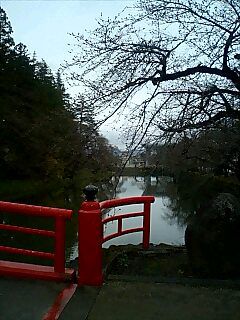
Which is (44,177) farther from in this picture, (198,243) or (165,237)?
(198,243)

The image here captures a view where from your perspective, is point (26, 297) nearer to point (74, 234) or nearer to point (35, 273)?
point (35, 273)

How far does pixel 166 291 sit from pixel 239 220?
4.39ft

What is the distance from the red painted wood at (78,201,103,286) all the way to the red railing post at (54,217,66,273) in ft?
0.81

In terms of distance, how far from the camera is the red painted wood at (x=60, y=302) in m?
3.20

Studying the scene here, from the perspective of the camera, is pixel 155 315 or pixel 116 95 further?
pixel 116 95

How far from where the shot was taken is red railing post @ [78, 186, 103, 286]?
3.89m

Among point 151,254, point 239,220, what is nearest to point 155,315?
point 239,220

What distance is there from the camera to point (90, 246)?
12.8 feet

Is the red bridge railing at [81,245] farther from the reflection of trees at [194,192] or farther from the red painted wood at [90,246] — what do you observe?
the reflection of trees at [194,192]

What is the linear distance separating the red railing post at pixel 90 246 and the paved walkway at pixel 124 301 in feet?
0.43

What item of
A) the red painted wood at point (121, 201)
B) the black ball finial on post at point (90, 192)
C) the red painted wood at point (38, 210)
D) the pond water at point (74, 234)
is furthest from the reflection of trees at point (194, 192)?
the red painted wood at point (38, 210)

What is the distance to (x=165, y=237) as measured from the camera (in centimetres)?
1412

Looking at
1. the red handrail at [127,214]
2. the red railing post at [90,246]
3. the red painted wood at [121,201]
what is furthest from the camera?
the red handrail at [127,214]

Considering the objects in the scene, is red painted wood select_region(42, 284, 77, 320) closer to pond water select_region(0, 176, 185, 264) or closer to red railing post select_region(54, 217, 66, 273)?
red railing post select_region(54, 217, 66, 273)
